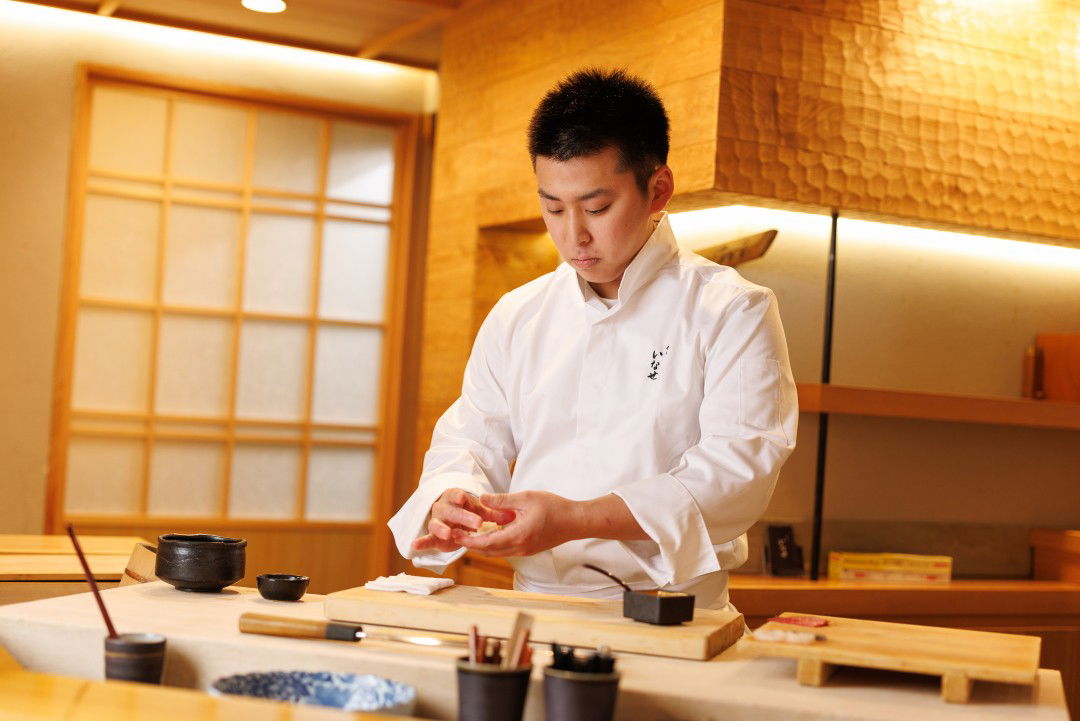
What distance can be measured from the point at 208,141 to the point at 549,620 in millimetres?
4338

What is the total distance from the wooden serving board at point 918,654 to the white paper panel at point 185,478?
425 centimetres

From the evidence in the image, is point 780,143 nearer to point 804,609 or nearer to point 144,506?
point 804,609

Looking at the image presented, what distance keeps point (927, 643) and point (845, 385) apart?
A: 235 centimetres

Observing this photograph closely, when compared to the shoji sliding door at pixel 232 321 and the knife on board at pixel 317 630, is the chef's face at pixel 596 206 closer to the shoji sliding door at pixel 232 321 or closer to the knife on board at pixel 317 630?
the knife on board at pixel 317 630

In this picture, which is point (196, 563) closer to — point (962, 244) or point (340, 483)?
point (962, 244)

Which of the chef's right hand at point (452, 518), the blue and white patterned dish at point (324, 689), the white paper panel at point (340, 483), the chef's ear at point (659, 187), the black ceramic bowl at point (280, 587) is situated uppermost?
the chef's ear at point (659, 187)

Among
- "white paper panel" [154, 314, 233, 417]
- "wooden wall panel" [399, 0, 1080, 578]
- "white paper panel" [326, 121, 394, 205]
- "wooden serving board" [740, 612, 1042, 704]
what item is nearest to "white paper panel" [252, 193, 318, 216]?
"white paper panel" [326, 121, 394, 205]

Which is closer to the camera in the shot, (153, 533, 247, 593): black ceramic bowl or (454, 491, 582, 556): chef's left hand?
(454, 491, 582, 556): chef's left hand

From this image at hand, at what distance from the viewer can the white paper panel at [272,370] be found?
223 inches

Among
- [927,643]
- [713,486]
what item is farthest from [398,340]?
[927,643]

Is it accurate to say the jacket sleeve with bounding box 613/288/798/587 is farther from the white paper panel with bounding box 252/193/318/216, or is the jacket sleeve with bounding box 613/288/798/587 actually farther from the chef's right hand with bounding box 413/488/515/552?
the white paper panel with bounding box 252/193/318/216

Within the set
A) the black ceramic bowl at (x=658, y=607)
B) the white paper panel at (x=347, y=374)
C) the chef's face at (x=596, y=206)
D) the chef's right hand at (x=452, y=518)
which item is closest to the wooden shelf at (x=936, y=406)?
the chef's face at (x=596, y=206)

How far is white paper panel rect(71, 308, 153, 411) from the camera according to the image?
17.6ft

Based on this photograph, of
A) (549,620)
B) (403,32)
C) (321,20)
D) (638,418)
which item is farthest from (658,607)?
(321,20)
